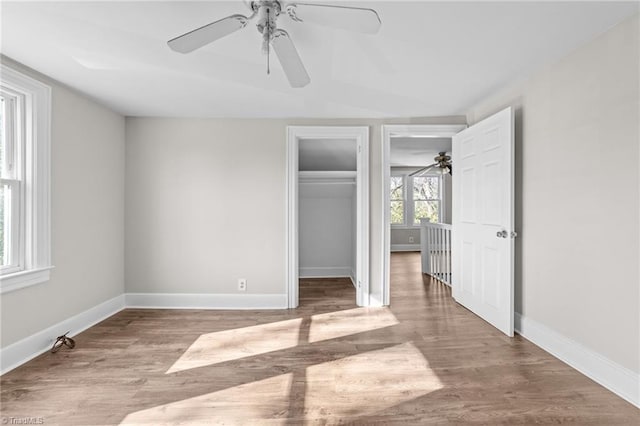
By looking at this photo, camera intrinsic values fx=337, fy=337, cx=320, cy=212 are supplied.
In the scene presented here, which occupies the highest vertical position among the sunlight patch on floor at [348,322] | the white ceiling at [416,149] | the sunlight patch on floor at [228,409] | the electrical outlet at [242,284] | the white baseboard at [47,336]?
the white ceiling at [416,149]

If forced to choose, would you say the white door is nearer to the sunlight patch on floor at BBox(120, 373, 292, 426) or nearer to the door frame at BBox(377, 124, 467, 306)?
the door frame at BBox(377, 124, 467, 306)

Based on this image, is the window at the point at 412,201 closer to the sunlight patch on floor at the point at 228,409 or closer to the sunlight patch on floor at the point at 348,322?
the sunlight patch on floor at the point at 348,322

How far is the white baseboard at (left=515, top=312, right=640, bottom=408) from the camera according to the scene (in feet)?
6.23

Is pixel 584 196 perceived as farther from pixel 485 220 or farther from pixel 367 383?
pixel 367 383

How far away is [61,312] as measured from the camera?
9.14ft

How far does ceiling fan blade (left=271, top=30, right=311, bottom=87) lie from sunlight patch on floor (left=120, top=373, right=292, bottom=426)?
1.83m

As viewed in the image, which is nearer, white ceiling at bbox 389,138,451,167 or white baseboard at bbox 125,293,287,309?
white baseboard at bbox 125,293,287,309

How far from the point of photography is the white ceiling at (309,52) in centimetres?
179

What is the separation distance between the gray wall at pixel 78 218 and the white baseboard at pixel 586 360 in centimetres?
383

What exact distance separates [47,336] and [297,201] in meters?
2.42

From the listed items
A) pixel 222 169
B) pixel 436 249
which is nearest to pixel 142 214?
pixel 222 169

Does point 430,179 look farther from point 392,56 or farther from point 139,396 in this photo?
point 139,396

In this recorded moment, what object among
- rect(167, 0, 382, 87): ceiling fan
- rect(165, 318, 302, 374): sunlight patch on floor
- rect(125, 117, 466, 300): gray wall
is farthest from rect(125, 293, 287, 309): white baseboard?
rect(167, 0, 382, 87): ceiling fan

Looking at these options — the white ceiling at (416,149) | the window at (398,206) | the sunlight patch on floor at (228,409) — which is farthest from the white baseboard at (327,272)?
the window at (398,206)
